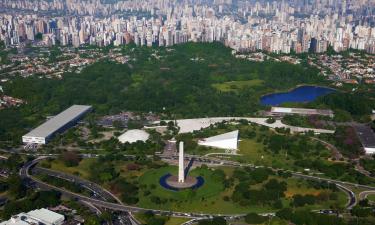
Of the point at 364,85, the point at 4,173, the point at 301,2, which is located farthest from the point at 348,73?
the point at 301,2

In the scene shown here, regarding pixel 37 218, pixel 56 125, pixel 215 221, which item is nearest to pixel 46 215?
pixel 37 218

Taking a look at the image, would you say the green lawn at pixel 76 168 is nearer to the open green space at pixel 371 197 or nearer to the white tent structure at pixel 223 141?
the white tent structure at pixel 223 141

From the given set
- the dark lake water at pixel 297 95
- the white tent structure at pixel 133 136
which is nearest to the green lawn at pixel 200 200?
the white tent structure at pixel 133 136

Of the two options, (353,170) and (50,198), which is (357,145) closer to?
(353,170)

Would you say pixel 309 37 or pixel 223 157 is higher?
pixel 309 37

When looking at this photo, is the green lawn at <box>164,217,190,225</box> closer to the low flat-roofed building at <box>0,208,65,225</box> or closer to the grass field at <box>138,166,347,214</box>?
the grass field at <box>138,166,347,214</box>

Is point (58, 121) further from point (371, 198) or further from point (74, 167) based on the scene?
point (371, 198)
